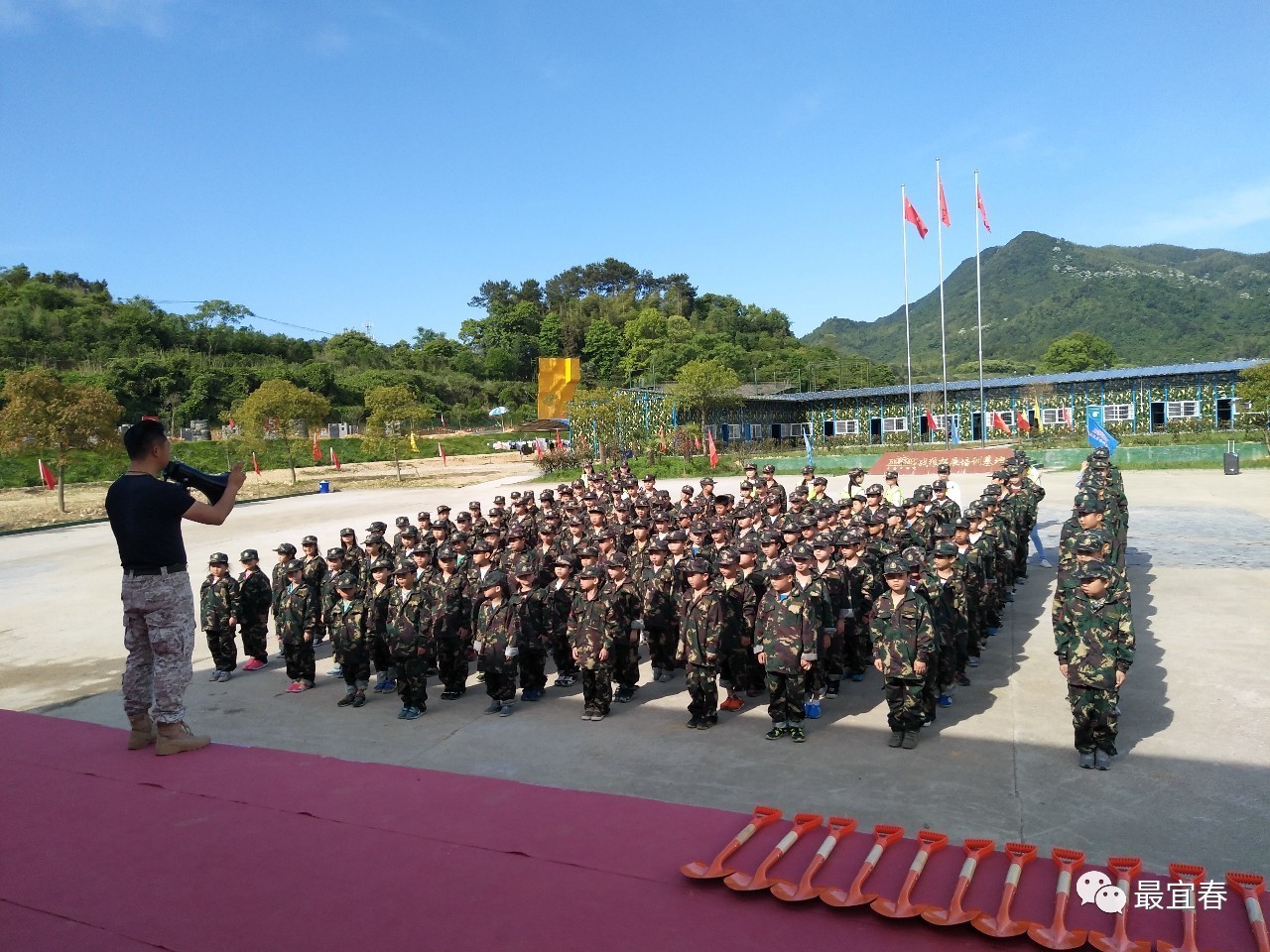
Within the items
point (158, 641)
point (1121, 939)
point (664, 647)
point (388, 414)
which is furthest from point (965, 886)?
point (388, 414)

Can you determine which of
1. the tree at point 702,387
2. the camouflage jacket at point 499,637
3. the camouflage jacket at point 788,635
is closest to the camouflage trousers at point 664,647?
the camouflage jacket at point 499,637

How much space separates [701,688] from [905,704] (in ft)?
5.18

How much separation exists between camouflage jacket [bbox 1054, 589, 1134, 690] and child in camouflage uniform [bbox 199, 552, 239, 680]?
7.93m

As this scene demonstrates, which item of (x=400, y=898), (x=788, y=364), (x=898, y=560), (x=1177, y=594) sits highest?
(x=788, y=364)

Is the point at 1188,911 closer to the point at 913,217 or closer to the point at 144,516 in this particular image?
the point at 144,516

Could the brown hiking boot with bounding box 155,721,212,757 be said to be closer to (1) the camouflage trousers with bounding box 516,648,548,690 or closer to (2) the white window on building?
(1) the camouflage trousers with bounding box 516,648,548,690

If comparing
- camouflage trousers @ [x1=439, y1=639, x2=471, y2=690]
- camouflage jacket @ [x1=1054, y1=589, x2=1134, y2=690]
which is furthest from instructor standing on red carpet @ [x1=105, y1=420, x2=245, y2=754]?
camouflage jacket @ [x1=1054, y1=589, x2=1134, y2=690]

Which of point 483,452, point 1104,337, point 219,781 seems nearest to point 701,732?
point 219,781

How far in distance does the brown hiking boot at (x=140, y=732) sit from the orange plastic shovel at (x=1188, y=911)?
5.27 m

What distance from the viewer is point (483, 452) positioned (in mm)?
56312

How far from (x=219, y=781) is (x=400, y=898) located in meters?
1.78

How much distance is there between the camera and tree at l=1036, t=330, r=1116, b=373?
8500 cm

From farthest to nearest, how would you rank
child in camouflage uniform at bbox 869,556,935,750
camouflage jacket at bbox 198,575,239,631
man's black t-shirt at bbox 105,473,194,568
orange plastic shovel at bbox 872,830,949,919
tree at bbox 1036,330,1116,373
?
tree at bbox 1036,330,1116,373, camouflage jacket at bbox 198,575,239,631, child in camouflage uniform at bbox 869,556,935,750, man's black t-shirt at bbox 105,473,194,568, orange plastic shovel at bbox 872,830,949,919

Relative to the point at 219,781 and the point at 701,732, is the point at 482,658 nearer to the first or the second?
the point at 701,732
